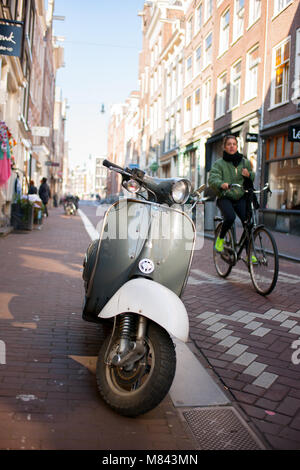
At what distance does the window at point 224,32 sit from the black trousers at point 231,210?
19.2 m

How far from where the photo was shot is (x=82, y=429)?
212cm

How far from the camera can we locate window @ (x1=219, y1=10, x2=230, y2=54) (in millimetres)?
22547

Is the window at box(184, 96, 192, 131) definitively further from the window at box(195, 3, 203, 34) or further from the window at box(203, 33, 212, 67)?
the window at box(195, 3, 203, 34)

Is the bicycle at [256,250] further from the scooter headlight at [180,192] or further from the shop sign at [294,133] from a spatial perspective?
the shop sign at [294,133]

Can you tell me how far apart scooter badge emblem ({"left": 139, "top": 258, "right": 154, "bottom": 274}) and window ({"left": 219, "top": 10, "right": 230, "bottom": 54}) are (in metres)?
22.3

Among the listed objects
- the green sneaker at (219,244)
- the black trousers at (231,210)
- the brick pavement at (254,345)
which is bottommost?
the brick pavement at (254,345)

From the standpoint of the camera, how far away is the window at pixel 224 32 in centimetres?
2255

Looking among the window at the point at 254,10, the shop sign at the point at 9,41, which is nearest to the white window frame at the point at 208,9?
the window at the point at 254,10

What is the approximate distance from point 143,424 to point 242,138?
1857 cm

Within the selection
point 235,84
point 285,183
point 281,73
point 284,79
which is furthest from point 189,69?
point 285,183

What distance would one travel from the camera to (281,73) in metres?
16.5

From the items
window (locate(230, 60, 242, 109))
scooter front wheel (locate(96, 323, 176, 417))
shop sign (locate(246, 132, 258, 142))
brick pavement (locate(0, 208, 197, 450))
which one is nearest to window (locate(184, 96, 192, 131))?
window (locate(230, 60, 242, 109))

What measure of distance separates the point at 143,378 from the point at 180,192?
3.82ft
